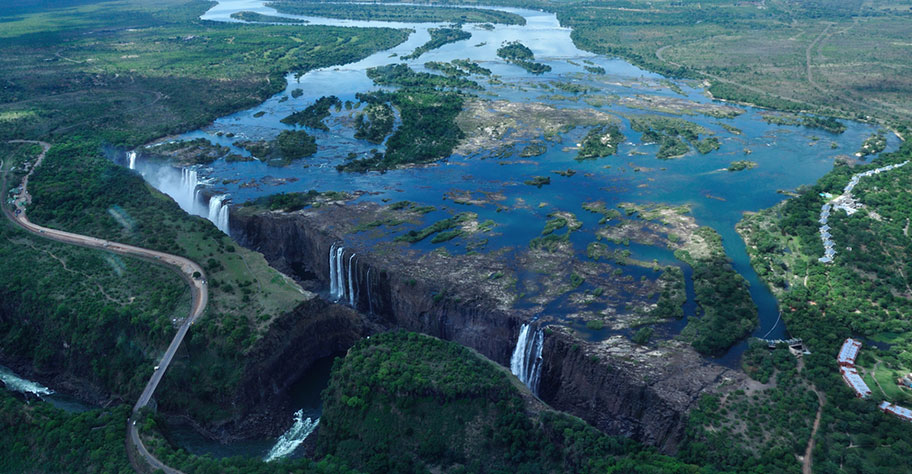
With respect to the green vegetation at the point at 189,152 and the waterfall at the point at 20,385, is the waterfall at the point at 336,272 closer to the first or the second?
the waterfall at the point at 20,385

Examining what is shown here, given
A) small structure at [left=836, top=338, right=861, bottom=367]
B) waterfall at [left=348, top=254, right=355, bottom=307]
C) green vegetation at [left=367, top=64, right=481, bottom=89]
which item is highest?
green vegetation at [left=367, top=64, right=481, bottom=89]

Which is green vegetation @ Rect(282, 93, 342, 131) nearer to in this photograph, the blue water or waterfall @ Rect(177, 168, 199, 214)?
the blue water

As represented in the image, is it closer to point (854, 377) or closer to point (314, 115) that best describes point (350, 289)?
point (854, 377)

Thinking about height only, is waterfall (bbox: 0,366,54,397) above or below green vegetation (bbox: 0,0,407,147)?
below

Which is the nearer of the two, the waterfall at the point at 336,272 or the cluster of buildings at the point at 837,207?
the cluster of buildings at the point at 837,207

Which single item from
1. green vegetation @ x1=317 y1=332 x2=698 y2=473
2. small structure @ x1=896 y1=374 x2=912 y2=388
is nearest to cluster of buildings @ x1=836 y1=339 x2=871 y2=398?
small structure @ x1=896 y1=374 x2=912 y2=388

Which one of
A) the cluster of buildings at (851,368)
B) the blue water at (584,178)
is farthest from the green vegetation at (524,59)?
the cluster of buildings at (851,368)
